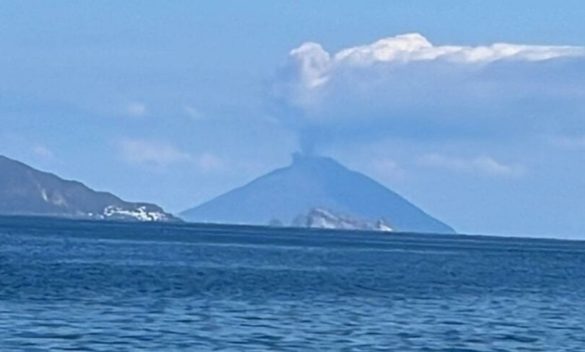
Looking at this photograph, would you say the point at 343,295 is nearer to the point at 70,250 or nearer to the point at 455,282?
the point at 455,282

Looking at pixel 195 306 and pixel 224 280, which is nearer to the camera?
pixel 195 306

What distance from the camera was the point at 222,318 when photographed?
62781mm

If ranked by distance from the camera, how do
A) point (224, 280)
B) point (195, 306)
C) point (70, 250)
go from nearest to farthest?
1. point (195, 306)
2. point (224, 280)
3. point (70, 250)

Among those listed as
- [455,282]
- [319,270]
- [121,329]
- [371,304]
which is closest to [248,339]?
[121,329]

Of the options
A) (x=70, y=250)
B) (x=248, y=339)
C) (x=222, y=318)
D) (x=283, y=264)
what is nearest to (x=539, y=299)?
(x=222, y=318)

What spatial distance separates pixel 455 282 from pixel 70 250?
50546mm

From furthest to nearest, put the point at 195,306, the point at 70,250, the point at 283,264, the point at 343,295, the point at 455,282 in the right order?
the point at 70,250 < the point at 283,264 < the point at 455,282 < the point at 343,295 < the point at 195,306

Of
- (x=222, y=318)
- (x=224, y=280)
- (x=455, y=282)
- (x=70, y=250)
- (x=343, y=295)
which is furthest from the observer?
(x=70, y=250)

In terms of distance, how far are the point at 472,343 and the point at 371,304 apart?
1784 cm

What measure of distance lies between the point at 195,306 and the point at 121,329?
12.0 m

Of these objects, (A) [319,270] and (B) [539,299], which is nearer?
(B) [539,299]

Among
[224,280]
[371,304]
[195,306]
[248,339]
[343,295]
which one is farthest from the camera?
[224,280]

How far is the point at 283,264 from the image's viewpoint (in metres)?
128

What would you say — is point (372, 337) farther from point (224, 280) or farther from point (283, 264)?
point (283, 264)
